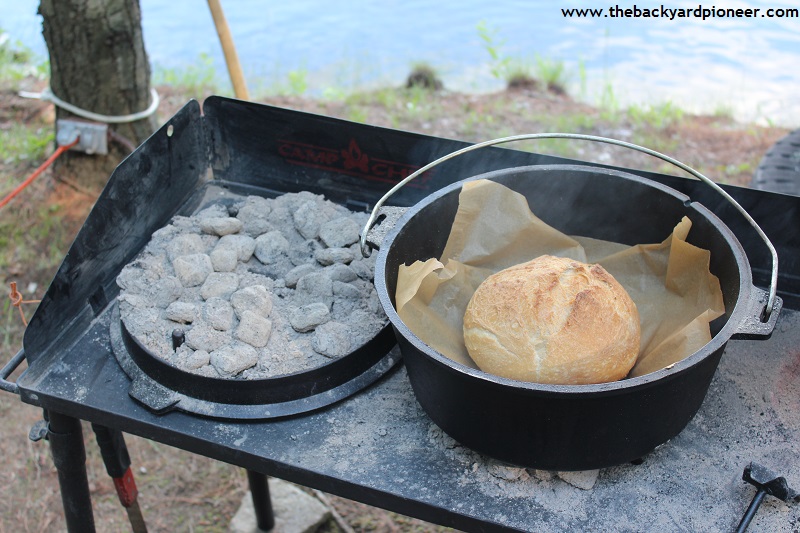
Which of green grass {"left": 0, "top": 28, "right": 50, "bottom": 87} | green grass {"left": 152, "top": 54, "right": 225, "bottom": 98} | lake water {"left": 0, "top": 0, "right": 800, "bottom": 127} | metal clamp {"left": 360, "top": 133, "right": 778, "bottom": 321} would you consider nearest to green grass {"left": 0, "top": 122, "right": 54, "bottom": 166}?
green grass {"left": 0, "top": 28, "right": 50, "bottom": 87}

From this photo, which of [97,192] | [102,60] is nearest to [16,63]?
[97,192]

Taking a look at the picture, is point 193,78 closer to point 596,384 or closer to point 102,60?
point 102,60

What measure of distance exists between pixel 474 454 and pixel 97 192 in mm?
2888

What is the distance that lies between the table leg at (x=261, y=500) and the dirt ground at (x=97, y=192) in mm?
194

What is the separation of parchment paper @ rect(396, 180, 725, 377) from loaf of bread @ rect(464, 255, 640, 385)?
0.31 ft

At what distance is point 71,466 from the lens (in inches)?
73.0

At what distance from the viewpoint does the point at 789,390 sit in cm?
168

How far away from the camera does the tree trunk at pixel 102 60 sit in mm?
3221

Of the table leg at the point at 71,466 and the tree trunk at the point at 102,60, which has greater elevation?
the tree trunk at the point at 102,60

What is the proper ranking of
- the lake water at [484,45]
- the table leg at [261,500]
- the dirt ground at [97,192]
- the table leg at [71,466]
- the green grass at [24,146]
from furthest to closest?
the lake water at [484,45] < the green grass at [24,146] < the dirt ground at [97,192] < the table leg at [261,500] < the table leg at [71,466]

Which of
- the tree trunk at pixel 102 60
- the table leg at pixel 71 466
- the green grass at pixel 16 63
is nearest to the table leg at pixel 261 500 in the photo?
the table leg at pixel 71 466

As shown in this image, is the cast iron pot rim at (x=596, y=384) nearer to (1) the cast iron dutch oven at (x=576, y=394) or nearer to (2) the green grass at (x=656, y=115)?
(1) the cast iron dutch oven at (x=576, y=394)

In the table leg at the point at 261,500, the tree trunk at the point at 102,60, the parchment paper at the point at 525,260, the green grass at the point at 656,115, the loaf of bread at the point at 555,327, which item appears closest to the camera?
the loaf of bread at the point at 555,327

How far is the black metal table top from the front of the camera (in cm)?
142
